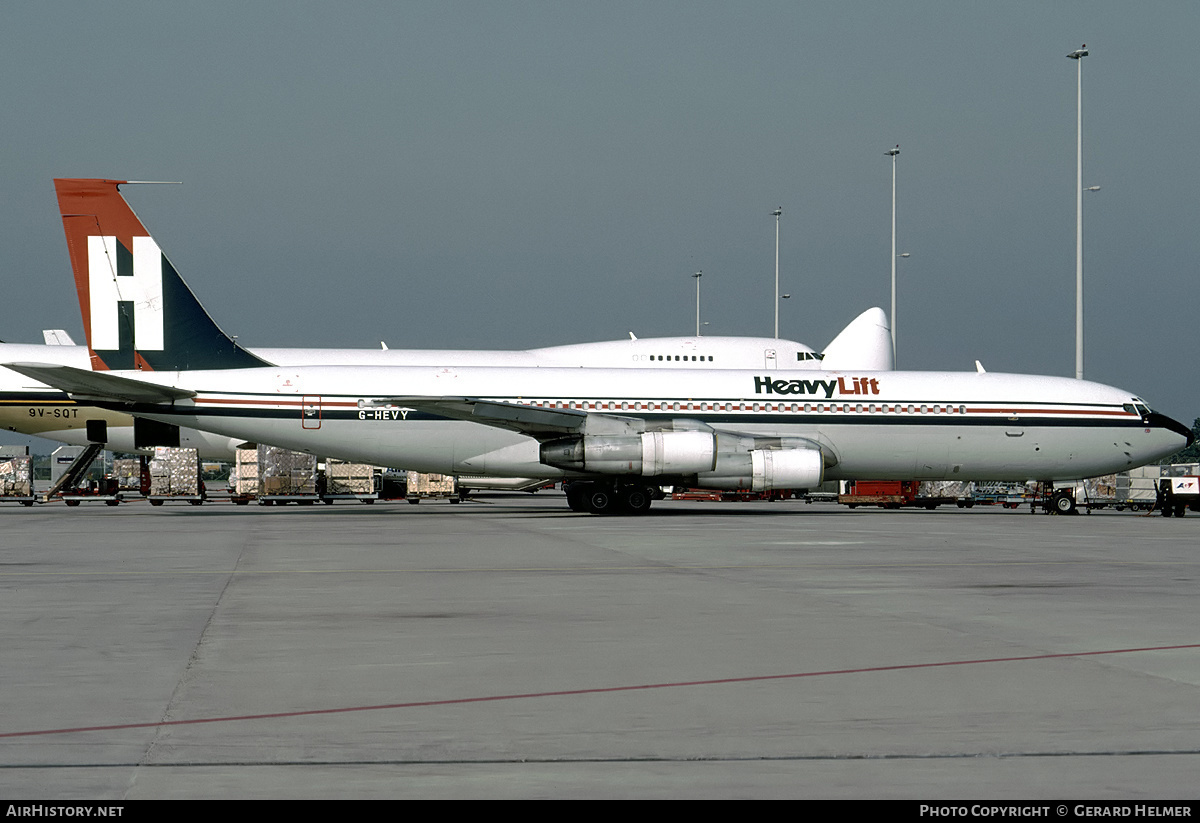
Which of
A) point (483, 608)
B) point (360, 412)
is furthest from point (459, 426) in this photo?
point (483, 608)

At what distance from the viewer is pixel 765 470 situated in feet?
103

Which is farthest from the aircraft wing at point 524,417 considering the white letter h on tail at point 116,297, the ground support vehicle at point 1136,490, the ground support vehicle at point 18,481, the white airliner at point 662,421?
the ground support vehicle at point 1136,490

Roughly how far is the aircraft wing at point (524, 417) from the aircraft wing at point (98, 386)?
5.53 meters

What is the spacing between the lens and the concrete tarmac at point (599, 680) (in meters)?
5.23

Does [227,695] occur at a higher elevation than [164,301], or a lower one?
lower

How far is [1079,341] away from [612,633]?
4300 cm

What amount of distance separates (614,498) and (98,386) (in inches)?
533

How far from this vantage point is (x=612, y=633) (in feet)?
31.7

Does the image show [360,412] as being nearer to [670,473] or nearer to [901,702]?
[670,473]

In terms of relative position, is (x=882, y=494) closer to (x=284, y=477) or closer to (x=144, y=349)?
(x=284, y=477)

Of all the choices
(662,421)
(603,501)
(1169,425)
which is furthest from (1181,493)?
(603,501)

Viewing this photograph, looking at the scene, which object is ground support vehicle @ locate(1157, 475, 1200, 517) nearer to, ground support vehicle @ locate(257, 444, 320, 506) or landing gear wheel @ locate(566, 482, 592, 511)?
landing gear wheel @ locate(566, 482, 592, 511)

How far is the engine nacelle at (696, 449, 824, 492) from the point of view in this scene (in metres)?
31.5
